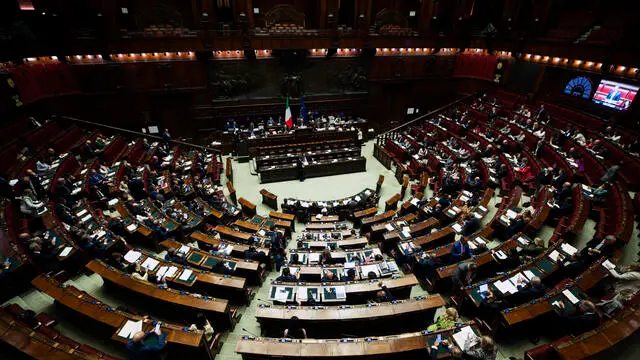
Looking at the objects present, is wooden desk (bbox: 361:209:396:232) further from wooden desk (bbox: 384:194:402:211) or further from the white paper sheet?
the white paper sheet

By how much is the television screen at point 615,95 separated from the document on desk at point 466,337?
15556mm

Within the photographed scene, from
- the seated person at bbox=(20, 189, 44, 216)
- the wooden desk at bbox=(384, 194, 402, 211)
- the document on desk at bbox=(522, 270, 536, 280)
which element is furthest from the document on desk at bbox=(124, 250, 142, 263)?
the document on desk at bbox=(522, 270, 536, 280)

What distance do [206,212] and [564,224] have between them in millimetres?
11909

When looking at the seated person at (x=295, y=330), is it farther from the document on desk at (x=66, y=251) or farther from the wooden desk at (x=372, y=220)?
the document on desk at (x=66, y=251)

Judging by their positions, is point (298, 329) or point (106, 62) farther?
point (106, 62)

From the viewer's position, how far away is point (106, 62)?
1620 cm

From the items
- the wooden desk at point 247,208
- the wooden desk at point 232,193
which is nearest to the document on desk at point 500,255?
the wooden desk at point 247,208

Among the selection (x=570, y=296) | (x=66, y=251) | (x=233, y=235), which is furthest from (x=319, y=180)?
(x=570, y=296)

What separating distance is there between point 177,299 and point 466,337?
6019mm

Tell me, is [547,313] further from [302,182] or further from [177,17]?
[177,17]

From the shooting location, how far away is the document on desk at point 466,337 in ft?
16.7

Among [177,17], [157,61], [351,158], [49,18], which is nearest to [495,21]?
[351,158]

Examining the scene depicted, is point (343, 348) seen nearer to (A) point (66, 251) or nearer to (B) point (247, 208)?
(A) point (66, 251)

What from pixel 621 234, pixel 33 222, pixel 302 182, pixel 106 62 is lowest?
pixel 302 182
